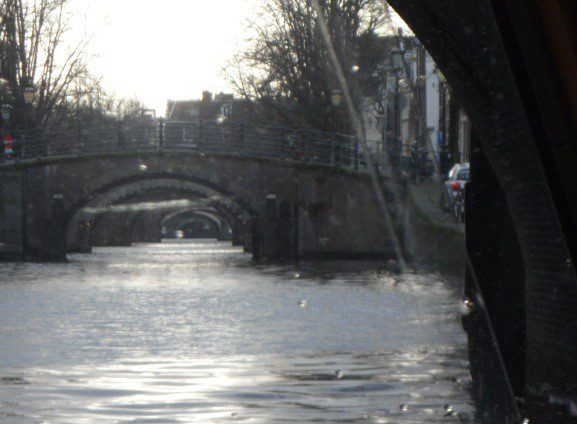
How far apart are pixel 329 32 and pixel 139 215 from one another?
25.4 m

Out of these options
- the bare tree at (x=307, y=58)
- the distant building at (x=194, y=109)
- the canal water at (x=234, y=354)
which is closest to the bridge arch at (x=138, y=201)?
the bare tree at (x=307, y=58)

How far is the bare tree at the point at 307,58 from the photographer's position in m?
35.0

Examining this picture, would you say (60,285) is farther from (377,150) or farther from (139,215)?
(139,215)

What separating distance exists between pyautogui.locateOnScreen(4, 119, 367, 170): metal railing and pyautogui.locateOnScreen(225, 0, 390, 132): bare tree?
3.56 metres

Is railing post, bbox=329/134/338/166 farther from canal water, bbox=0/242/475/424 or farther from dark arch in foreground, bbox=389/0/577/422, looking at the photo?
dark arch in foreground, bbox=389/0/577/422

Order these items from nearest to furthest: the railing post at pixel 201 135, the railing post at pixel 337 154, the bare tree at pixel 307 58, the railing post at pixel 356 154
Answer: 1. the railing post at pixel 356 154
2. the railing post at pixel 337 154
3. the railing post at pixel 201 135
4. the bare tree at pixel 307 58

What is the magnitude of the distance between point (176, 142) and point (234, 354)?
24016mm

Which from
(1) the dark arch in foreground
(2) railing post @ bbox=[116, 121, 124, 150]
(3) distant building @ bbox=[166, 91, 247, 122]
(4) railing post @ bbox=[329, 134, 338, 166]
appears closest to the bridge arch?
(2) railing post @ bbox=[116, 121, 124, 150]

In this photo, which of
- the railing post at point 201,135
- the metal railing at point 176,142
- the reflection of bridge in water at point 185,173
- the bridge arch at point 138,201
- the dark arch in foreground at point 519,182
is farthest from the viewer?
the bridge arch at point 138,201

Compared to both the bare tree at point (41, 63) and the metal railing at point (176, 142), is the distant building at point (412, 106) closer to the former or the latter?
the metal railing at point (176, 142)

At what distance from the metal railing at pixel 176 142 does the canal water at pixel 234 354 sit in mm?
13453

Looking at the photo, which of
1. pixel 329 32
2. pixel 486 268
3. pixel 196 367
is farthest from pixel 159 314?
pixel 329 32

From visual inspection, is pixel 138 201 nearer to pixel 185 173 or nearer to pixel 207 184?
pixel 207 184

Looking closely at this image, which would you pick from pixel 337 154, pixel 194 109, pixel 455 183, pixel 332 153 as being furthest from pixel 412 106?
pixel 194 109
